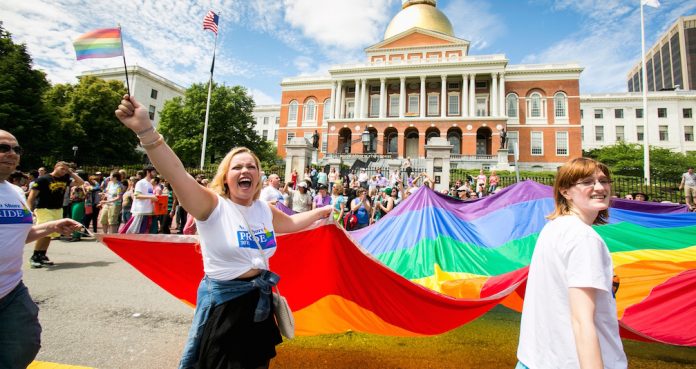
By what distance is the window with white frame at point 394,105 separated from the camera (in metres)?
47.6

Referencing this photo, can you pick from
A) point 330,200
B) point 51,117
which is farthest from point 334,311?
point 51,117

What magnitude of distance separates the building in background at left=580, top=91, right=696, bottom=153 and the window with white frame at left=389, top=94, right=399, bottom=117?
121 ft

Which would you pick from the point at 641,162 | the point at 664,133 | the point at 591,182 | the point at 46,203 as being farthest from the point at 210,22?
the point at 664,133

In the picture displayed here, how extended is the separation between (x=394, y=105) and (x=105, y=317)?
4648 cm

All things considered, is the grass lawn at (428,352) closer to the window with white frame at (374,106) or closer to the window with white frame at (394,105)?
the window with white frame at (394,105)

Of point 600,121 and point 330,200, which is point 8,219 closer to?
point 330,200

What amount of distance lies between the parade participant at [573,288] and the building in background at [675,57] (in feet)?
345

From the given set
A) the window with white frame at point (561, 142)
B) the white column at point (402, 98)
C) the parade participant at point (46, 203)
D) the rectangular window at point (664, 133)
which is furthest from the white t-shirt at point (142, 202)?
the rectangular window at point (664, 133)

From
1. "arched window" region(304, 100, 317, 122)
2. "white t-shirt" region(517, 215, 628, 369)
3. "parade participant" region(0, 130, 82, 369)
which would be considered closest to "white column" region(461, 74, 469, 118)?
"arched window" region(304, 100, 317, 122)

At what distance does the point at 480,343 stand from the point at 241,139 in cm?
3964

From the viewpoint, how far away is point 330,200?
31.8 feet

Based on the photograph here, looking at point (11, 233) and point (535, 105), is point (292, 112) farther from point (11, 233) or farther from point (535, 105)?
point (11, 233)

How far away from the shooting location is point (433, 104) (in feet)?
153

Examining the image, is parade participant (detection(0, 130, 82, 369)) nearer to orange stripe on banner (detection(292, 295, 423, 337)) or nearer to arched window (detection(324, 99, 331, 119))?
orange stripe on banner (detection(292, 295, 423, 337))
